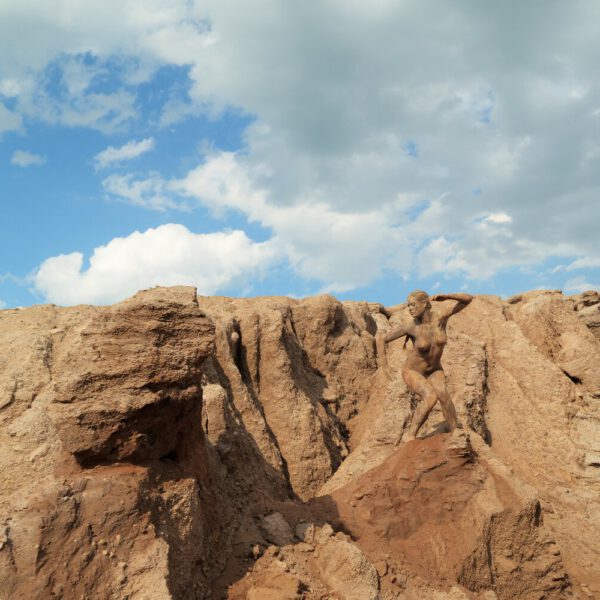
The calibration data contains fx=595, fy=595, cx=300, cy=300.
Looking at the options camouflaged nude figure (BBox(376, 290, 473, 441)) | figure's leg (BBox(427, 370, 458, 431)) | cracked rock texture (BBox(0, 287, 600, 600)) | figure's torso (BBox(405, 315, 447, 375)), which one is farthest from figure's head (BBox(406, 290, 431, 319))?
cracked rock texture (BBox(0, 287, 600, 600))

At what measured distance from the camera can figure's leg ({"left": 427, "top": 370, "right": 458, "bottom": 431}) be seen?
8.96m

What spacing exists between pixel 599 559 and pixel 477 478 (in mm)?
2694

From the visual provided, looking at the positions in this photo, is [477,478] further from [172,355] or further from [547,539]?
[172,355]

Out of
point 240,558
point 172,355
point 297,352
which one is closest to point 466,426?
point 297,352

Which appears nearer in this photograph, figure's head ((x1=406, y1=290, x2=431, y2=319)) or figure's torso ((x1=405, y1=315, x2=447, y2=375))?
figure's torso ((x1=405, y1=315, x2=447, y2=375))

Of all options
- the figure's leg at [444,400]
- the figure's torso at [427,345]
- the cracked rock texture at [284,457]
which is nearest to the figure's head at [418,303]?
the figure's torso at [427,345]

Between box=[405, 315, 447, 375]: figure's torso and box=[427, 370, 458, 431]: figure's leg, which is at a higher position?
box=[405, 315, 447, 375]: figure's torso

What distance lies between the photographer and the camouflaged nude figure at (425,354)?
905 cm

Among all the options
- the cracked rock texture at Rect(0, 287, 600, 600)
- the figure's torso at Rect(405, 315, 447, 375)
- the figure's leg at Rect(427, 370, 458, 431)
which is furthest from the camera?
the figure's torso at Rect(405, 315, 447, 375)

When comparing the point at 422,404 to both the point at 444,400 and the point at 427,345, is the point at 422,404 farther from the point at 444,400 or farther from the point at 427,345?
the point at 427,345

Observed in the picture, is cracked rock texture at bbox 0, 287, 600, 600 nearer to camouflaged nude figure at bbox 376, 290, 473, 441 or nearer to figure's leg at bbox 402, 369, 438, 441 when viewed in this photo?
figure's leg at bbox 402, 369, 438, 441

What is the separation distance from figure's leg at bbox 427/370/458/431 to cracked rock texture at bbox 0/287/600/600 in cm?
22

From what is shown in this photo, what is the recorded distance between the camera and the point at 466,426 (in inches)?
431

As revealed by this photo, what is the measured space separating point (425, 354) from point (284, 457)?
308cm
